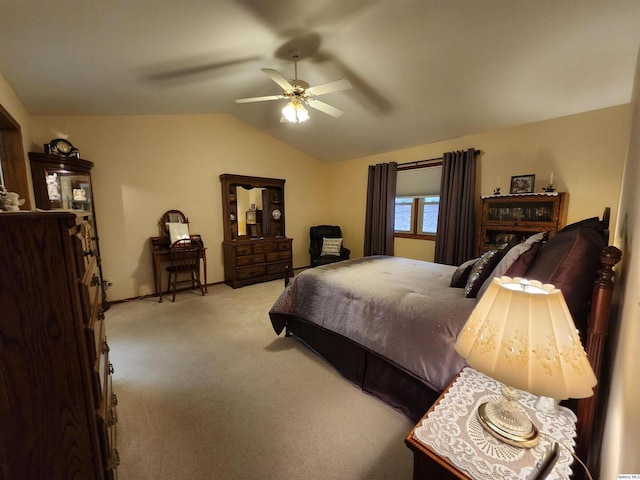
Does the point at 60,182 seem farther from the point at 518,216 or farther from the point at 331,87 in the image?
the point at 518,216

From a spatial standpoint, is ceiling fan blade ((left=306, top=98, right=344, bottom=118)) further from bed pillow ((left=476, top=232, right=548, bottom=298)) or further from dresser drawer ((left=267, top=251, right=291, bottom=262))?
dresser drawer ((left=267, top=251, right=291, bottom=262))

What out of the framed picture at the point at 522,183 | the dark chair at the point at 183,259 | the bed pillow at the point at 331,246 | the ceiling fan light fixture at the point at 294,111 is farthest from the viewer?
the bed pillow at the point at 331,246

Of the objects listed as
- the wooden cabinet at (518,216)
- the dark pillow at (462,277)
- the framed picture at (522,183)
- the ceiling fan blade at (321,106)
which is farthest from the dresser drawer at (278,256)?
the framed picture at (522,183)

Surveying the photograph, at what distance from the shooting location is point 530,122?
10.3 feet

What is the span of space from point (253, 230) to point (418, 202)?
299cm

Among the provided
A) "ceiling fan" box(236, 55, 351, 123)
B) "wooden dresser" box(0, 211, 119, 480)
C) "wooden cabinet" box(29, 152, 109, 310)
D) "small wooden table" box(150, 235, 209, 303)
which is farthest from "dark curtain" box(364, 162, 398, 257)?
"wooden dresser" box(0, 211, 119, 480)

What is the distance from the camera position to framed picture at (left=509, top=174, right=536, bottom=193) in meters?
3.11

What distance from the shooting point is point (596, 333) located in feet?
2.92

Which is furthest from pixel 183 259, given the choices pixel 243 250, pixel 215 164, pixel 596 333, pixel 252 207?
pixel 596 333

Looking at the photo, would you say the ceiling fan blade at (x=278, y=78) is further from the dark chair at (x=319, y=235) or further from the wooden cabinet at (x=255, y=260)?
the dark chair at (x=319, y=235)

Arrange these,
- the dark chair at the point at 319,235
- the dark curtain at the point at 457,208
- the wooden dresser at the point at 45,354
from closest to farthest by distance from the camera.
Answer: the wooden dresser at the point at 45,354, the dark curtain at the point at 457,208, the dark chair at the point at 319,235

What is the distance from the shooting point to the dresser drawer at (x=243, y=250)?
4.29 metres

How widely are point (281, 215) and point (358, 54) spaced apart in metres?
3.12

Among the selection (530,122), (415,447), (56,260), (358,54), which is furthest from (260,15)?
(530,122)
